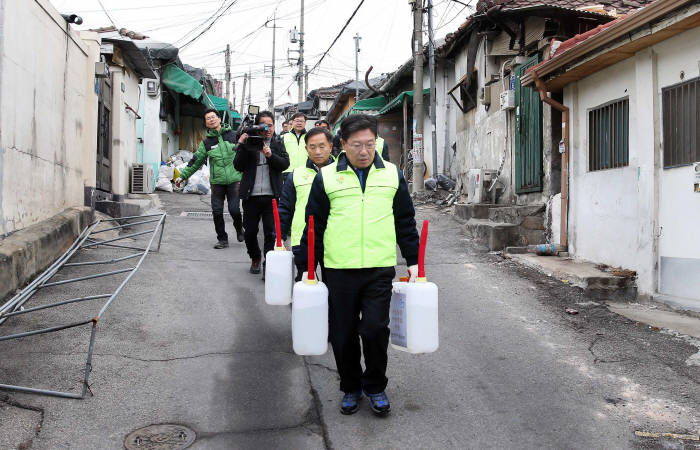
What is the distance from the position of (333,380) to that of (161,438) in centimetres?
133

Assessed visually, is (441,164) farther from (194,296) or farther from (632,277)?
(194,296)

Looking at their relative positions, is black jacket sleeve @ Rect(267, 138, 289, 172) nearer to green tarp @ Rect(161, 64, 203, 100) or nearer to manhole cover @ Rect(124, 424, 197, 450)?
manhole cover @ Rect(124, 424, 197, 450)

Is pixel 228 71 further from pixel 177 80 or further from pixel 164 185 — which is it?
pixel 164 185

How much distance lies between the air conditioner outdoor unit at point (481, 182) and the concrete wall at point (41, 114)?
23.4ft

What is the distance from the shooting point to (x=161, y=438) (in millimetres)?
3293

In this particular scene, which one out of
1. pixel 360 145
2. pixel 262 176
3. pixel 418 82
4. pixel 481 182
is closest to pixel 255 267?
pixel 262 176

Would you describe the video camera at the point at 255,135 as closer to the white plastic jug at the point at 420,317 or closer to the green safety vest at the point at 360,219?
the green safety vest at the point at 360,219

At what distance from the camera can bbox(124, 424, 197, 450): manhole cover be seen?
3.19 m

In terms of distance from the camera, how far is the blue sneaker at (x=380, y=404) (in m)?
3.56

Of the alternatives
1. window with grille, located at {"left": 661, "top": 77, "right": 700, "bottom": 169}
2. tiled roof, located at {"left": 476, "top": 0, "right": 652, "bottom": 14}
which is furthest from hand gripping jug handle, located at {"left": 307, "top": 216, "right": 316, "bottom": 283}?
tiled roof, located at {"left": 476, "top": 0, "right": 652, "bottom": 14}

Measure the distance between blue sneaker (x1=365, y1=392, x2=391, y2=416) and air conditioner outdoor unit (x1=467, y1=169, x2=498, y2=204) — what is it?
8.64 meters

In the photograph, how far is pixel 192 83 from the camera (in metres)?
18.8

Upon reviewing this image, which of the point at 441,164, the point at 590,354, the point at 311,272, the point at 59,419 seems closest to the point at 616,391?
the point at 590,354

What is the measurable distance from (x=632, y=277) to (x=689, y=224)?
1.00m
